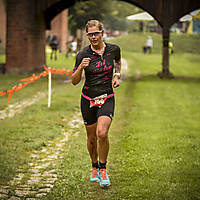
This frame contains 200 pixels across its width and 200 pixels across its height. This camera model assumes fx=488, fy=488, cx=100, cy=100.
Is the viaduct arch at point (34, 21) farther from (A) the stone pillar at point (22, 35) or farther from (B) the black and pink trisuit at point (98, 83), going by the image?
(B) the black and pink trisuit at point (98, 83)

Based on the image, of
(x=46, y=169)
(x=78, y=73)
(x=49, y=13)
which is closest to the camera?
(x=78, y=73)

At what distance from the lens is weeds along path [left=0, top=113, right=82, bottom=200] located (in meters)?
6.44

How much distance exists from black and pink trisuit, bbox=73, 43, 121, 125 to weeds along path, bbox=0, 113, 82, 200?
1160 millimetres

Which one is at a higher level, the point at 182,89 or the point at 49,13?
the point at 49,13

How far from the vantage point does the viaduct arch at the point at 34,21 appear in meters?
24.6

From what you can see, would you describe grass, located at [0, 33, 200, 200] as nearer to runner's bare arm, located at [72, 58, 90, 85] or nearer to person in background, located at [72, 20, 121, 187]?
person in background, located at [72, 20, 121, 187]

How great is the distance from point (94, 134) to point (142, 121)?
627cm

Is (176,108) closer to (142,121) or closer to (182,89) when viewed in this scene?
(142,121)

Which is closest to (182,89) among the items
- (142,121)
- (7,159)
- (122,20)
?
(142,121)

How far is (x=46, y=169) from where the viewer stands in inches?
306

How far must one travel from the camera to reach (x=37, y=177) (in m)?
7.30

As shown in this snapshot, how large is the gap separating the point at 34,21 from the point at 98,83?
804 inches

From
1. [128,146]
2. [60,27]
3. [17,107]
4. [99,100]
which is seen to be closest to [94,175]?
[99,100]

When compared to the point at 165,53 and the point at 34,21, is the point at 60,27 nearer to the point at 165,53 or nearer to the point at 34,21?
the point at 34,21
